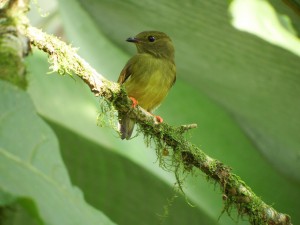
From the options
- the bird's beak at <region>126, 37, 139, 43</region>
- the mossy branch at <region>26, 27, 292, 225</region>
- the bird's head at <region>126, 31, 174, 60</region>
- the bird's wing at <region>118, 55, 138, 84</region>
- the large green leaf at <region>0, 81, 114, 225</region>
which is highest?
the large green leaf at <region>0, 81, 114, 225</region>

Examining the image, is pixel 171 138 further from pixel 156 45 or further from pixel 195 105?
pixel 156 45

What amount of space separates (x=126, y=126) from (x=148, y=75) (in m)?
1.04

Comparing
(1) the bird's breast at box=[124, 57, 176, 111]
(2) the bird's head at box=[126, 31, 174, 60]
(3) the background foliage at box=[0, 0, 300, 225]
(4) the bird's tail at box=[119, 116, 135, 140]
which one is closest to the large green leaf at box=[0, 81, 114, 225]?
(3) the background foliage at box=[0, 0, 300, 225]

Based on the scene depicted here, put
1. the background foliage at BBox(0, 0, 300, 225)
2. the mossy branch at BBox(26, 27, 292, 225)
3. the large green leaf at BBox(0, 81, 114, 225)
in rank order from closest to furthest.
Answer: the large green leaf at BBox(0, 81, 114, 225)
the mossy branch at BBox(26, 27, 292, 225)
the background foliage at BBox(0, 0, 300, 225)

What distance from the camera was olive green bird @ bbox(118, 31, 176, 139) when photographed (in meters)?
3.54

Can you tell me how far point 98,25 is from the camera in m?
3.01

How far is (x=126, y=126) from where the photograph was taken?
9.00ft

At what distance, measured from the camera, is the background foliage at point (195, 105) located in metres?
2.46

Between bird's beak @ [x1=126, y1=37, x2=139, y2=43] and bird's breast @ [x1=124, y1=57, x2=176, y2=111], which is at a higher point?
bird's beak @ [x1=126, y1=37, x2=139, y2=43]

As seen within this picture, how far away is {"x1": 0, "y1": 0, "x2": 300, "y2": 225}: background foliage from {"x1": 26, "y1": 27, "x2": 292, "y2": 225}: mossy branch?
0.77 ft

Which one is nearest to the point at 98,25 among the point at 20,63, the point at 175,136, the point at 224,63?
the point at 224,63

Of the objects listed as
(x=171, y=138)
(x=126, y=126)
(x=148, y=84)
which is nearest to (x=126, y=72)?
(x=148, y=84)

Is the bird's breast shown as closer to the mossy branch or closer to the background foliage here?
the background foliage

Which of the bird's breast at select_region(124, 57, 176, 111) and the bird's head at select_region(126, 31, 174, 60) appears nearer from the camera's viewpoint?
the bird's breast at select_region(124, 57, 176, 111)
